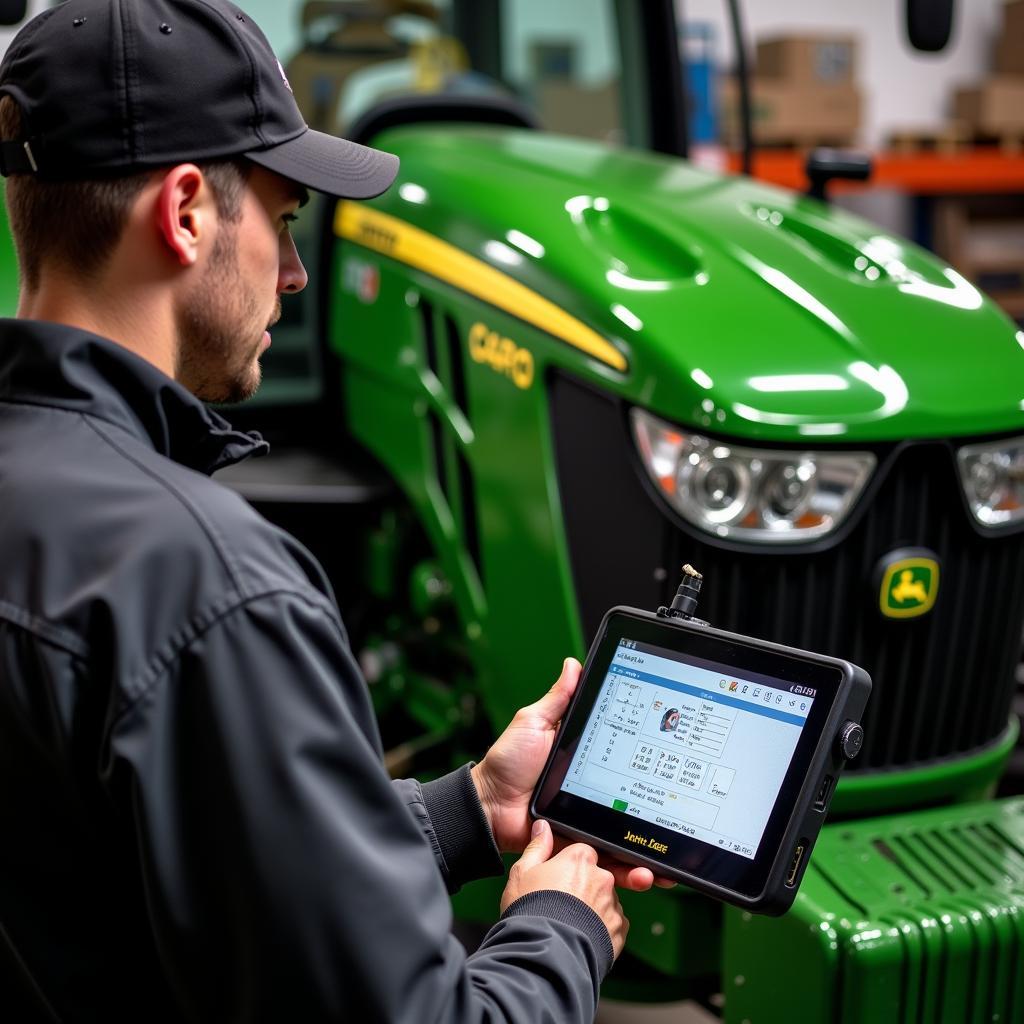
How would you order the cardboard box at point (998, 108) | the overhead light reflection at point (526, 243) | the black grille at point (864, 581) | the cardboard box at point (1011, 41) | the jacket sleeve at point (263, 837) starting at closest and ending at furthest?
the jacket sleeve at point (263, 837)
the black grille at point (864, 581)
the overhead light reflection at point (526, 243)
the cardboard box at point (998, 108)
the cardboard box at point (1011, 41)

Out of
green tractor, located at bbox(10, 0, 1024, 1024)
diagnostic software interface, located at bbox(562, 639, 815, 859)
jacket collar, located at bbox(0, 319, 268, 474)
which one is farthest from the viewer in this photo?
green tractor, located at bbox(10, 0, 1024, 1024)

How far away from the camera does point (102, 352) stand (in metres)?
1.04

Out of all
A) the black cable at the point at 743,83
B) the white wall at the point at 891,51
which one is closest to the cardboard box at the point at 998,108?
the white wall at the point at 891,51

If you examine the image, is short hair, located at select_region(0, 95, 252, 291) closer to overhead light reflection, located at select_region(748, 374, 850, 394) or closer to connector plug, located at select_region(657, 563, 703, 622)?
connector plug, located at select_region(657, 563, 703, 622)

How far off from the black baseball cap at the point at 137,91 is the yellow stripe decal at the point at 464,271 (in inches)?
38.3

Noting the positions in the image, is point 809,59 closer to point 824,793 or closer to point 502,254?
point 502,254

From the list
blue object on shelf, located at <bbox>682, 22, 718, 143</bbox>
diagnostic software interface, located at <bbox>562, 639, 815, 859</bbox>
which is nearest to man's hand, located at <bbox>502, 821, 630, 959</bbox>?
diagnostic software interface, located at <bbox>562, 639, 815, 859</bbox>

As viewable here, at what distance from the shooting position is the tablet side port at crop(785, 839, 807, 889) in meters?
1.35

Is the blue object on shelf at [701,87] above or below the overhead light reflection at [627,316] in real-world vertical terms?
below

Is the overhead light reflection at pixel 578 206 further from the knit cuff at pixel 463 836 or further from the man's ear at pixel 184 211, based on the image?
the man's ear at pixel 184 211

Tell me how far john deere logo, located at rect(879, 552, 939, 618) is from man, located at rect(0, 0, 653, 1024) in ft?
3.22

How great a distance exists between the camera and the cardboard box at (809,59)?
22.8ft

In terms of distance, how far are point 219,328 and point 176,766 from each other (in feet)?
1.23

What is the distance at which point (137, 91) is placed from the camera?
3.51 ft
